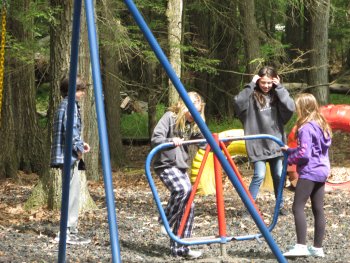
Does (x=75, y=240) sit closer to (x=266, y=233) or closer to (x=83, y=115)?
(x=83, y=115)

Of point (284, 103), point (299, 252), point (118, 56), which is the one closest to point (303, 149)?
point (299, 252)

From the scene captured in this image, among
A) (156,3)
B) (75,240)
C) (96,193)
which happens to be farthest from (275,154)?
(156,3)

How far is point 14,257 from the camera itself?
6.55 meters

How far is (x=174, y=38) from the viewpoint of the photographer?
12.9 m

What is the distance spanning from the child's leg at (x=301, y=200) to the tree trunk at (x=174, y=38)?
19.5 feet

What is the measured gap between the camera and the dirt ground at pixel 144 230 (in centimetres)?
680

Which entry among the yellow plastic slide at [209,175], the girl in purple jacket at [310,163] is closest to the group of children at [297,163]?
the girl in purple jacket at [310,163]

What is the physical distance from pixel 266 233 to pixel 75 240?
377cm

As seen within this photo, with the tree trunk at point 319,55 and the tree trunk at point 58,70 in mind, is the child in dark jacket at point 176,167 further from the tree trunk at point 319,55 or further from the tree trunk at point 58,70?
the tree trunk at point 319,55

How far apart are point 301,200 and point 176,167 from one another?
1.12 m

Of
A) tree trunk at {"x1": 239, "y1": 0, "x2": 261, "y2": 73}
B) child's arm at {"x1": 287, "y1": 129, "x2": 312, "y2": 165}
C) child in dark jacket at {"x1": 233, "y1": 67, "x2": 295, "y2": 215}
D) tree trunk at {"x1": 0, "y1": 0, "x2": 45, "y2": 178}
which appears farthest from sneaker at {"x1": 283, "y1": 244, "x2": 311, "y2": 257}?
tree trunk at {"x1": 239, "y1": 0, "x2": 261, "y2": 73}

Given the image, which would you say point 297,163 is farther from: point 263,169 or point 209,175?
point 209,175

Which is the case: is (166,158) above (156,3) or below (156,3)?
below

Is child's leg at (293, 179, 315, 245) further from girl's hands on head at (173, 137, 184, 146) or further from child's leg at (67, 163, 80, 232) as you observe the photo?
child's leg at (67, 163, 80, 232)
